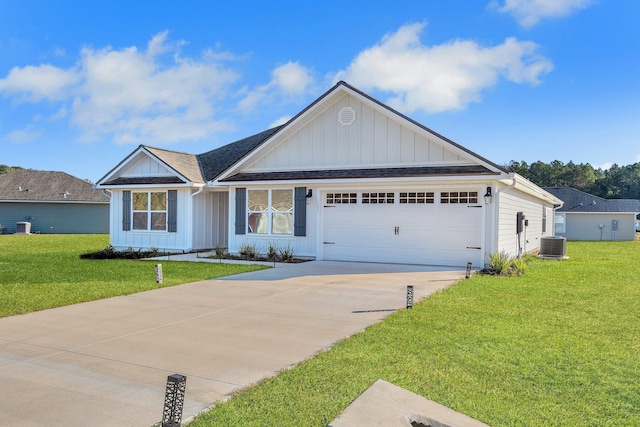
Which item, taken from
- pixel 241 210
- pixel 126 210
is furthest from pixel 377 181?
pixel 126 210

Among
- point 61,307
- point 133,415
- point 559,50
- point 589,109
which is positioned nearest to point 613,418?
point 133,415

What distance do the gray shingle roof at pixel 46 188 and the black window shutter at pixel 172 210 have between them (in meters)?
17.7

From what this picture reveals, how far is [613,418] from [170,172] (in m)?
16.9

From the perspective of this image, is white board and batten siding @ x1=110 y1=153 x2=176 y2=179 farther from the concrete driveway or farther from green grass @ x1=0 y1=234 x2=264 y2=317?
the concrete driveway

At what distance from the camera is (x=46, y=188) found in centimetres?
3550

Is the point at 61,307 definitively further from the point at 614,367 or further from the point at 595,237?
the point at 595,237

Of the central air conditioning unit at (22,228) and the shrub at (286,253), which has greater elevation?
the central air conditioning unit at (22,228)

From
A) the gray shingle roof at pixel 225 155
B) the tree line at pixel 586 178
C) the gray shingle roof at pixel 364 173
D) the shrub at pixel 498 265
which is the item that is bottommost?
the shrub at pixel 498 265

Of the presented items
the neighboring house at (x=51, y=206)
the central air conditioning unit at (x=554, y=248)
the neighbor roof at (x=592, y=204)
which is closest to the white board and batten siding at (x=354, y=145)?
the central air conditioning unit at (x=554, y=248)

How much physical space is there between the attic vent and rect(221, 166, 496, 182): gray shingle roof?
62.5 inches

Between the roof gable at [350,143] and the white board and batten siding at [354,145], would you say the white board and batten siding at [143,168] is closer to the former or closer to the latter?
the roof gable at [350,143]

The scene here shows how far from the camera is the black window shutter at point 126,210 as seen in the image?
19.1 meters

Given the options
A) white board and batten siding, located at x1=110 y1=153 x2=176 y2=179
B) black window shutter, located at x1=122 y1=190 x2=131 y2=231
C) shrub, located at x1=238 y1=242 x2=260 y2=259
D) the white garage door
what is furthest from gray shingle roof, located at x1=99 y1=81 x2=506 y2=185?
shrub, located at x1=238 y1=242 x2=260 y2=259

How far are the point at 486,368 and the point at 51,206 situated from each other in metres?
36.6
